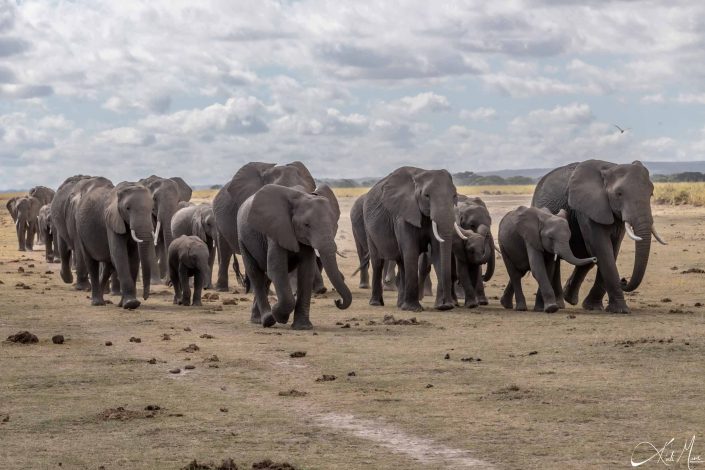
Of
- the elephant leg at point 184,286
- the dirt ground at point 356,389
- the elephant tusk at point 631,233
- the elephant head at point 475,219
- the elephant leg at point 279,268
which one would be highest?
the elephant head at point 475,219

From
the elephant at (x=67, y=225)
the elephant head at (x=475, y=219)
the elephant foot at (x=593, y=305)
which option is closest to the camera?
the elephant foot at (x=593, y=305)

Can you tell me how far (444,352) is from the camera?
16.0 meters

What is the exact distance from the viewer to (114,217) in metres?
22.5

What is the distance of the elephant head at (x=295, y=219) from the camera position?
18.1 m

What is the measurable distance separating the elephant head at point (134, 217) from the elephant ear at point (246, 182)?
1493mm

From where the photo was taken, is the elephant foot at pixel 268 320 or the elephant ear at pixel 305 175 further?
the elephant ear at pixel 305 175

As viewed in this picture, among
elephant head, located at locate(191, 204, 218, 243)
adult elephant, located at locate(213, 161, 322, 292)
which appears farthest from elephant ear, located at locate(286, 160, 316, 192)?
elephant head, located at locate(191, 204, 218, 243)

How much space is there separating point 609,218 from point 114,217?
8312mm

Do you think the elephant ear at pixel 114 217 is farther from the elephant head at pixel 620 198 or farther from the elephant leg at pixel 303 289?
the elephant head at pixel 620 198

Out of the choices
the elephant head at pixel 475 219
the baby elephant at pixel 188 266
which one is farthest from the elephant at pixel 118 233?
the elephant head at pixel 475 219

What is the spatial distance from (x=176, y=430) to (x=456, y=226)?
38.8 ft

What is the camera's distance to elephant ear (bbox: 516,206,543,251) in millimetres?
21281

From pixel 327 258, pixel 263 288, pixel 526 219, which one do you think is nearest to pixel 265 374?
pixel 327 258

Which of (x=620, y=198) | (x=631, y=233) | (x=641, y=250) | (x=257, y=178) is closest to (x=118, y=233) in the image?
(x=257, y=178)
